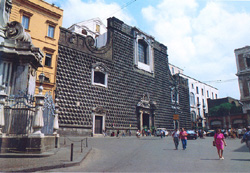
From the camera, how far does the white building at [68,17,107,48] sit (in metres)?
29.1

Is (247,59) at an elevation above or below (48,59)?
above

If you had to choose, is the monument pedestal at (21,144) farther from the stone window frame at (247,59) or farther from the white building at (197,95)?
the stone window frame at (247,59)

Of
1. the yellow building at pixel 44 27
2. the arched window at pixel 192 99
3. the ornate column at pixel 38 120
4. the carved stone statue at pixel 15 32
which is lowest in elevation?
the ornate column at pixel 38 120

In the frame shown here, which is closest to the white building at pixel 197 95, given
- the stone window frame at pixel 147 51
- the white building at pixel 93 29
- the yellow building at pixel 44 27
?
the stone window frame at pixel 147 51

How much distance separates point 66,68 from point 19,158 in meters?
14.6

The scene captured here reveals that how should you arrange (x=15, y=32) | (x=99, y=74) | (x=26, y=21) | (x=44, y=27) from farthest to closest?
(x=99, y=74) < (x=44, y=27) < (x=26, y=21) < (x=15, y=32)

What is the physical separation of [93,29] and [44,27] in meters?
13.3

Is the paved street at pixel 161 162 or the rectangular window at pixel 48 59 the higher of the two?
the rectangular window at pixel 48 59

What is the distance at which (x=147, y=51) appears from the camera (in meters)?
31.2

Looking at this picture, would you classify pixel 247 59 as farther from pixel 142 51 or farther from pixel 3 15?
pixel 3 15

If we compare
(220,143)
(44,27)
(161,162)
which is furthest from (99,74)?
(161,162)

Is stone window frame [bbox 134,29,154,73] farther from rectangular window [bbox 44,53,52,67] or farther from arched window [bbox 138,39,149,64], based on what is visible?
rectangular window [bbox 44,53,52,67]

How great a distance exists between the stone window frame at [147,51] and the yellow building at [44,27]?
11.6 metres

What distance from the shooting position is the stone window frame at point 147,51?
28914 millimetres
